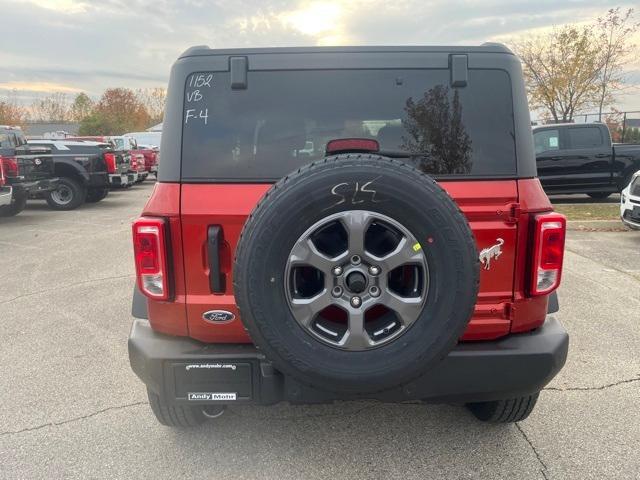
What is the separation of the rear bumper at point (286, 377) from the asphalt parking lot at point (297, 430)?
53 centimetres

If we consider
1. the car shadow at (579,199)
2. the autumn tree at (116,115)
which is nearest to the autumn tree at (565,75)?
the car shadow at (579,199)

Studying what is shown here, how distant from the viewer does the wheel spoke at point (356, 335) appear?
2070 mm

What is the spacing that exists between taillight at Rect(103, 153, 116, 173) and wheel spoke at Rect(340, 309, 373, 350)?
1257 cm

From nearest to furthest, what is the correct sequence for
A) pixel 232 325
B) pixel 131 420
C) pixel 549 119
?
1. pixel 232 325
2. pixel 131 420
3. pixel 549 119

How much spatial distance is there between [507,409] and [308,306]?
4.80ft

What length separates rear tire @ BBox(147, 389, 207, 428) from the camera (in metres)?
2.80

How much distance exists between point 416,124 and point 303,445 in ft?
5.83

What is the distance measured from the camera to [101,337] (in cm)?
443

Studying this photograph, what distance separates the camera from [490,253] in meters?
2.35

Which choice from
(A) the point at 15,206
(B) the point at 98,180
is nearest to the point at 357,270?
(A) the point at 15,206

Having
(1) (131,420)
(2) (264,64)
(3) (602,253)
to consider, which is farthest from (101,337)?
(3) (602,253)

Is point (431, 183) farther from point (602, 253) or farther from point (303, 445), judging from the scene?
point (602, 253)

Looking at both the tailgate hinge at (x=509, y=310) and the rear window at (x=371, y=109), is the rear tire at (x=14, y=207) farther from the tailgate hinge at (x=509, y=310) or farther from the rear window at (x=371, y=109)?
the tailgate hinge at (x=509, y=310)

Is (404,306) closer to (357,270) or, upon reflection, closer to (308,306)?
(357,270)
